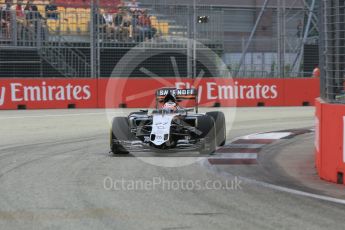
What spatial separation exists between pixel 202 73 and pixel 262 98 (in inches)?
104

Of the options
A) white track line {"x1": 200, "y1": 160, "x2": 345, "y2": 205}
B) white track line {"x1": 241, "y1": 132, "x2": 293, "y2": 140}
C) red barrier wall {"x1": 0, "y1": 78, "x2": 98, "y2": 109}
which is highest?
red barrier wall {"x1": 0, "y1": 78, "x2": 98, "y2": 109}

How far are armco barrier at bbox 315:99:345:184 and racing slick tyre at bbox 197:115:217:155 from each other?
2.45m

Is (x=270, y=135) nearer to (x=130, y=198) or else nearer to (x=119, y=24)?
(x=130, y=198)

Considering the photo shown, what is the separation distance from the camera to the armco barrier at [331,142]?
24.3 feet

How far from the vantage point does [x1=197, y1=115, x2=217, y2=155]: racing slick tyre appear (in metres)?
10.1

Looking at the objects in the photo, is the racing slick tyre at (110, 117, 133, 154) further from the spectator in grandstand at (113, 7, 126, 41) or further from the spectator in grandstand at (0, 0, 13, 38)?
the spectator in grandstand at (113, 7, 126, 41)

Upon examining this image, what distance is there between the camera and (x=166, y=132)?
9898mm

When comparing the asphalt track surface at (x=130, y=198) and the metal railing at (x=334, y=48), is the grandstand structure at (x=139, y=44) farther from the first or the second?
the metal railing at (x=334, y=48)

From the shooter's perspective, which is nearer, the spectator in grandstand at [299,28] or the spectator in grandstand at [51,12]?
the spectator in grandstand at [51,12]

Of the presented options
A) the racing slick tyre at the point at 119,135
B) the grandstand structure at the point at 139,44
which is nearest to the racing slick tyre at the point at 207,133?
the racing slick tyre at the point at 119,135

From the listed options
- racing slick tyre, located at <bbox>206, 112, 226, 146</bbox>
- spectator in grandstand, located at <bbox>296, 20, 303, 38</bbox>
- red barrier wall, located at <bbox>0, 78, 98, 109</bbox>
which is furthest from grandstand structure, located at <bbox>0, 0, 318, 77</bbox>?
racing slick tyre, located at <bbox>206, 112, 226, 146</bbox>

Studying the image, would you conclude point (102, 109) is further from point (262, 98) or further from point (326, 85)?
point (326, 85)

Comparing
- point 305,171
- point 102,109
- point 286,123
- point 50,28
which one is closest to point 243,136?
point 286,123

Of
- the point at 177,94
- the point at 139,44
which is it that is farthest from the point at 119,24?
the point at 177,94
